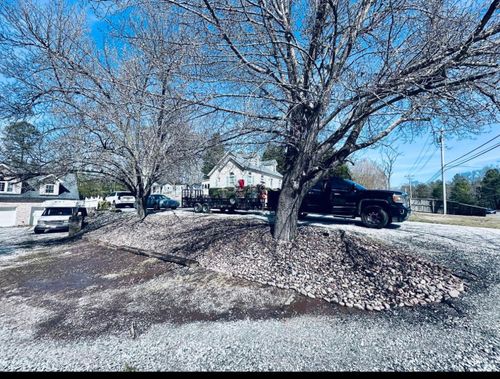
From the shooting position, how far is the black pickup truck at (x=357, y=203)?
8.66 m

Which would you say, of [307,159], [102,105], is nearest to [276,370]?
[307,159]

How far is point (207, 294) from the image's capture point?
4.57m

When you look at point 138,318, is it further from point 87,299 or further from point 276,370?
point 276,370

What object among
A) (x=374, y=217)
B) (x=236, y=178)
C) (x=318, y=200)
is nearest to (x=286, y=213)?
(x=318, y=200)

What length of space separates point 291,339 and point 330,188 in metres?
7.75

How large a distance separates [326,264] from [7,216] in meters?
26.7

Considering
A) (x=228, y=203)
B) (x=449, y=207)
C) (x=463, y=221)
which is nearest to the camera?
(x=463, y=221)

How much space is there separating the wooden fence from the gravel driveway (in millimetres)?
20443

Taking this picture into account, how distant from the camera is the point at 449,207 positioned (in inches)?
915

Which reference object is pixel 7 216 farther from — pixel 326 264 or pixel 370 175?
pixel 370 175

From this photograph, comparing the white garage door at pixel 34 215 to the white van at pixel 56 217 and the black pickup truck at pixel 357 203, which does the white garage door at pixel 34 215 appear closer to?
the white van at pixel 56 217

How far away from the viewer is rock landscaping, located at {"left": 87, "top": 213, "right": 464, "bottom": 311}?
4206mm

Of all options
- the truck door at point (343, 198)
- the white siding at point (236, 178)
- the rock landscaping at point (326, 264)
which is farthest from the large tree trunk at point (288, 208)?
the white siding at point (236, 178)

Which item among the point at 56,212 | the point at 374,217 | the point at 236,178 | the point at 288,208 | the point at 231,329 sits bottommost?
the point at 231,329
